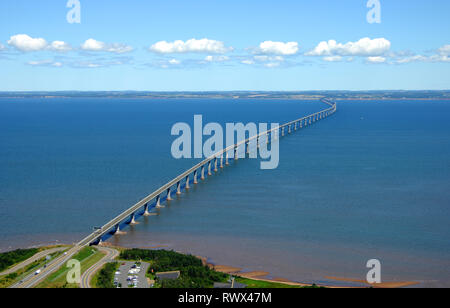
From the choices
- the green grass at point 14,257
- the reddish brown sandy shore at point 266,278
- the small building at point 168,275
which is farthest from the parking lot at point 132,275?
the green grass at point 14,257

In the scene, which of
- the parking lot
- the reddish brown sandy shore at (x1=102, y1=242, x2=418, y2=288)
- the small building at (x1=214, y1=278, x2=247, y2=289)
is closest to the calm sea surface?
the reddish brown sandy shore at (x1=102, y1=242, x2=418, y2=288)

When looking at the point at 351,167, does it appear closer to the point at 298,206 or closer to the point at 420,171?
the point at 420,171

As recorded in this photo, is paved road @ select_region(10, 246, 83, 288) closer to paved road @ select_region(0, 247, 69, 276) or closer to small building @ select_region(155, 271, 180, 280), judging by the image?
paved road @ select_region(0, 247, 69, 276)

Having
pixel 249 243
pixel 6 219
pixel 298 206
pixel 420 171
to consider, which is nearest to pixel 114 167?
pixel 6 219

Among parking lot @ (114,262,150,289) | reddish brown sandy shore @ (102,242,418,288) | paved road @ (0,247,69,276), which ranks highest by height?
paved road @ (0,247,69,276)

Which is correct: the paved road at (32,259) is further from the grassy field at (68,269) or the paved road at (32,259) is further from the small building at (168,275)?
the small building at (168,275)

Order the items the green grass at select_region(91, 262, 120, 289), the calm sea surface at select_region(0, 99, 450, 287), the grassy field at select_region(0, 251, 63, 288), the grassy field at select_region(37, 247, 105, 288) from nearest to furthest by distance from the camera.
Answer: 1. the grassy field at select_region(37, 247, 105, 288)
2. the green grass at select_region(91, 262, 120, 289)
3. the grassy field at select_region(0, 251, 63, 288)
4. the calm sea surface at select_region(0, 99, 450, 287)

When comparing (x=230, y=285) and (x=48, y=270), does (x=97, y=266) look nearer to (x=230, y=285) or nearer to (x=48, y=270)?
(x=48, y=270)

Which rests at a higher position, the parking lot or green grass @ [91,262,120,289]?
green grass @ [91,262,120,289]
